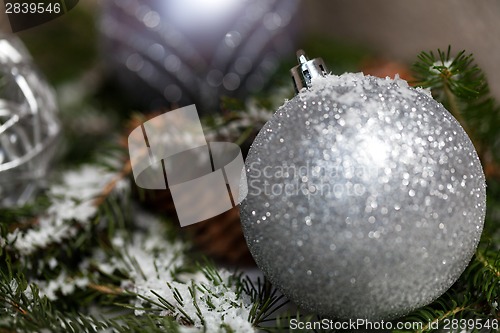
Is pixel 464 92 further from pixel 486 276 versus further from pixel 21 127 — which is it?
pixel 21 127

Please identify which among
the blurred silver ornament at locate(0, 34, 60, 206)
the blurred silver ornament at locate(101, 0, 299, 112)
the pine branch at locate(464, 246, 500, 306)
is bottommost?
the pine branch at locate(464, 246, 500, 306)

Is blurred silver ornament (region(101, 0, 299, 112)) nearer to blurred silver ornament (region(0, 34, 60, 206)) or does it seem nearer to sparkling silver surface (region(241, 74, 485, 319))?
blurred silver ornament (region(0, 34, 60, 206))

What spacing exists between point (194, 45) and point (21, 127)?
0.67 ft

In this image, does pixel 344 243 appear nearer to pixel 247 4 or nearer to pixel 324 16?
pixel 247 4

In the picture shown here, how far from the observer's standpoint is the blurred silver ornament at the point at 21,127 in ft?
1.50

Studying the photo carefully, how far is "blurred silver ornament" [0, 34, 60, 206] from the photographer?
46 cm

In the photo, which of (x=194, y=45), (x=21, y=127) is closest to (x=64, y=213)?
(x=21, y=127)

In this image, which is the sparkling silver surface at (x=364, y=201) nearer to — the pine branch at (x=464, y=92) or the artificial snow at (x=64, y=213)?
the pine branch at (x=464, y=92)

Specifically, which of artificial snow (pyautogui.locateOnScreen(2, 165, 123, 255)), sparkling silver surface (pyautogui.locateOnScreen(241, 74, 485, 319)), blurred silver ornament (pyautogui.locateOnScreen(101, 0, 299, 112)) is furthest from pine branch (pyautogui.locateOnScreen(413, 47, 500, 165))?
artificial snow (pyautogui.locateOnScreen(2, 165, 123, 255))

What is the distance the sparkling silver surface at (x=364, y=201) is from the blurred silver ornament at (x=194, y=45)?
25 cm

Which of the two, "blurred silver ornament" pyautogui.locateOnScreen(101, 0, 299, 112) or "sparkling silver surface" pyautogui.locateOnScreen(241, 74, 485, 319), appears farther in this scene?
"blurred silver ornament" pyautogui.locateOnScreen(101, 0, 299, 112)

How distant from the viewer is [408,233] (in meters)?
0.32

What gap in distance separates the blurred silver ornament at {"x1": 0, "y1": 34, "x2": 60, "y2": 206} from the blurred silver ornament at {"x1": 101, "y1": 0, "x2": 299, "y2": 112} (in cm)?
11

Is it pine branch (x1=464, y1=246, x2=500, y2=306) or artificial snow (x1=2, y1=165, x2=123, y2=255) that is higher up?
artificial snow (x1=2, y1=165, x2=123, y2=255)
